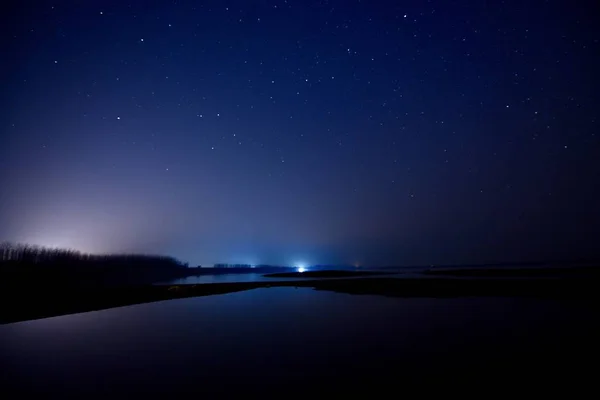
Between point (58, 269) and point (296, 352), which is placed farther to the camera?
point (58, 269)

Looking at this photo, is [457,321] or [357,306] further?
[357,306]

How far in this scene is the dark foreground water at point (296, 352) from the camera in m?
7.51

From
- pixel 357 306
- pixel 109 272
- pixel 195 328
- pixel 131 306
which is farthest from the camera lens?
pixel 109 272

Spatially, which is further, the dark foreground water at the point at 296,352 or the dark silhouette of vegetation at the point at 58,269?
the dark silhouette of vegetation at the point at 58,269

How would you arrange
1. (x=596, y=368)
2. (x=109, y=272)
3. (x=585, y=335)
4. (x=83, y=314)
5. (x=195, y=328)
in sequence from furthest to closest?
(x=109, y=272)
(x=83, y=314)
(x=195, y=328)
(x=585, y=335)
(x=596, y=368)

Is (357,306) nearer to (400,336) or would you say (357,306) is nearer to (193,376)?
(400,336)

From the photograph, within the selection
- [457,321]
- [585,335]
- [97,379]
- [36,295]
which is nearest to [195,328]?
[97,379]

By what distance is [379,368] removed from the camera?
854 centimetres

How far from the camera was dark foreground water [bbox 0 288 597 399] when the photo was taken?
24.6 feet

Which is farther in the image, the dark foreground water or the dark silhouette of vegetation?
the dark silhouette of vegetation

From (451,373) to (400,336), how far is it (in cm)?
418

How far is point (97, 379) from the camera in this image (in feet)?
26.4

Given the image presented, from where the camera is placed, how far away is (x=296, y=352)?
1026cm

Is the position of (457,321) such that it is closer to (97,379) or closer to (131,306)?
(97,379)
